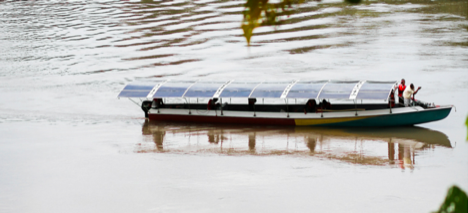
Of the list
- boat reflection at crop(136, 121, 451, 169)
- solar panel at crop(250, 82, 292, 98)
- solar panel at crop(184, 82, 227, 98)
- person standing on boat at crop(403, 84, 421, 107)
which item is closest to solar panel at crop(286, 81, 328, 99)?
solar panel at crop(250, 82, 292, 98)

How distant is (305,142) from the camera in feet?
81.6

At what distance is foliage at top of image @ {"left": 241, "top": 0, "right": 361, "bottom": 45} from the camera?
42.1 inches

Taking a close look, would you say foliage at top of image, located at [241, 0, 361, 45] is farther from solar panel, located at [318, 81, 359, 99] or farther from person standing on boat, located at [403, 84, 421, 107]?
person standing on boat, located at [403, 84, 421, 107]

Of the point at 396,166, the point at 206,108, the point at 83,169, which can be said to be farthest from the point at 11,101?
the point at 396,166

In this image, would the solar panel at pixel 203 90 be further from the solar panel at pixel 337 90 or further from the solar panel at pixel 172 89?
the solar panel at pixel 337 90

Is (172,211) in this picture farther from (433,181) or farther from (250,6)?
(250,6)

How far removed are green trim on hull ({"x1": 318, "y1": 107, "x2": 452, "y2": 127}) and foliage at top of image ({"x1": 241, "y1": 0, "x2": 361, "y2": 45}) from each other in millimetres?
25883

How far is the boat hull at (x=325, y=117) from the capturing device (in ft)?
84.9

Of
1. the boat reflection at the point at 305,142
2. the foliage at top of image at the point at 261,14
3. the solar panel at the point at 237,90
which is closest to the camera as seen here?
the foliage at top of image at the point at 261,14

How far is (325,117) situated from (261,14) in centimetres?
2626

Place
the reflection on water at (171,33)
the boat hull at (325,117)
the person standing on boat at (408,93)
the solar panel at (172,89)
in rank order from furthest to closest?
the reflection on water at (171,33), the solar panel at (172,89), the boat hull at (325,117), the person standing on boat at (408,93)

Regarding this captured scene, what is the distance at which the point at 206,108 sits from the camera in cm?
3106

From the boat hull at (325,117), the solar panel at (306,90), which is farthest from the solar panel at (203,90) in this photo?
the solar panel at (306,90)

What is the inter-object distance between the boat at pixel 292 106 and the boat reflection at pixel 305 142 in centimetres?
46
